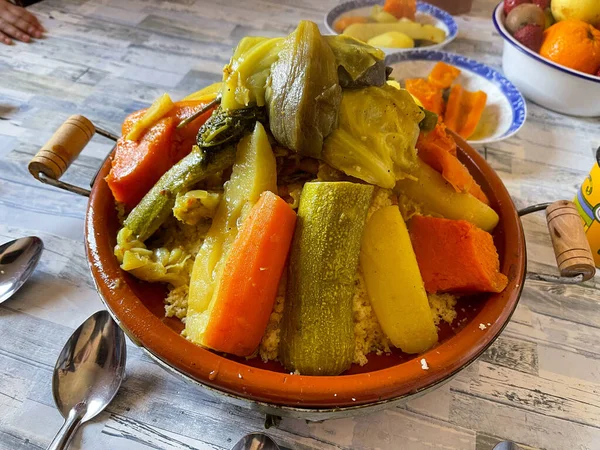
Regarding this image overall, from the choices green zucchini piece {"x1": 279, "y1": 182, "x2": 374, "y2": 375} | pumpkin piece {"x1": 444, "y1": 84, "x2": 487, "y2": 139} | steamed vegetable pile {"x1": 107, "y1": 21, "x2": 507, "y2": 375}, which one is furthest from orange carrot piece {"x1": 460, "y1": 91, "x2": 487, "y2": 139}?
green zucchini piece {"x1": 279, "y1": 182, "x2": 374, "y2": 375}

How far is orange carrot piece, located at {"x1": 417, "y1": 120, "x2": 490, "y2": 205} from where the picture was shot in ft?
3.00

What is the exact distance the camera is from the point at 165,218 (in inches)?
33.9

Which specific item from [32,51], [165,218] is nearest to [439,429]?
[165,218]

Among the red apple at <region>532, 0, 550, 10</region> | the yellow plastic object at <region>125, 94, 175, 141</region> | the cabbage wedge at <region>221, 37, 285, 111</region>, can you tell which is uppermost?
the cabbage wedge at <region>221, 37, 285, 111</region>

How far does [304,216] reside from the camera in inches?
30.4

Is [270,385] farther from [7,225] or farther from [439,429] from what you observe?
[7,225]

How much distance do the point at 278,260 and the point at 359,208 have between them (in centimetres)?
16

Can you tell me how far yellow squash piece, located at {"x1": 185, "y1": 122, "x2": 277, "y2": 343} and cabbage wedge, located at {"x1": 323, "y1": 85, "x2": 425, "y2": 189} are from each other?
0.37ft

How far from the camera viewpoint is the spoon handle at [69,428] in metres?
0.77

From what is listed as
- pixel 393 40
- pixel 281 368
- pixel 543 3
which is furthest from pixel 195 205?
pixel 543 3

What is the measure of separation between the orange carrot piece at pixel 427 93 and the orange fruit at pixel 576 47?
1.30 ft

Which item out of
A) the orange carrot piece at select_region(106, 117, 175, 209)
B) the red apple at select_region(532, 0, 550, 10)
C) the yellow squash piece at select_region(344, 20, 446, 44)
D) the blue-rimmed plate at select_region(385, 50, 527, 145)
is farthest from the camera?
the yellow squash piece at select_region(344, 20, 446, 44)

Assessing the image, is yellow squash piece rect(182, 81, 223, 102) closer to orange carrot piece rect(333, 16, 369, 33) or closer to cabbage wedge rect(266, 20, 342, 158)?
cabbage wedge rect(266, 20, 342, 158)

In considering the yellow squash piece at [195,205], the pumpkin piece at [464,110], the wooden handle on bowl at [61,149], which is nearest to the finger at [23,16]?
the wooden handle on bowl at [61,149]
